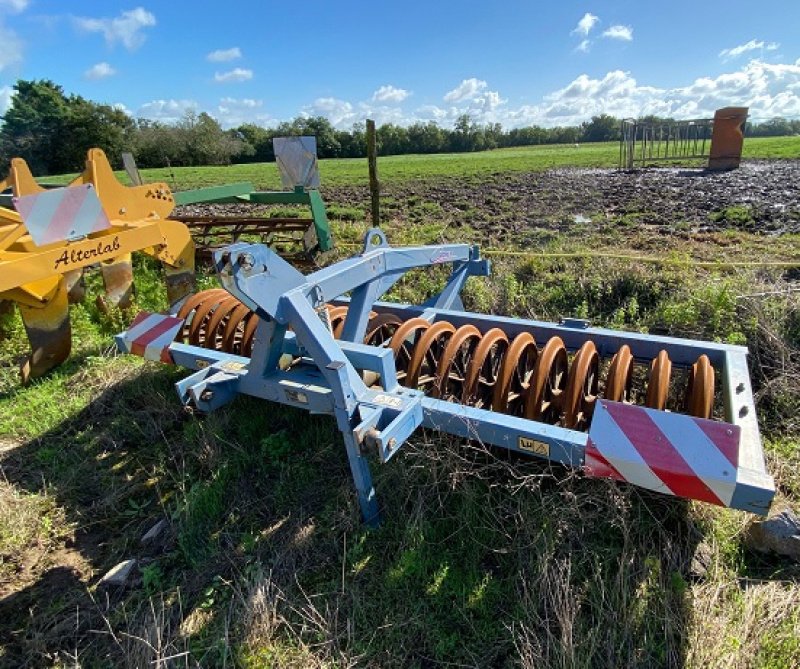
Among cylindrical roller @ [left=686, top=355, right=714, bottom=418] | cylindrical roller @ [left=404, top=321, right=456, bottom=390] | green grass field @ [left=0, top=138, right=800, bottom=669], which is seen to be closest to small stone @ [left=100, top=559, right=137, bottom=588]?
green grass field @ [left=0, top=138, right=800, bottom=669]

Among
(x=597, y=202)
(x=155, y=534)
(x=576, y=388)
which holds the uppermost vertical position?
(x=576, y=388)

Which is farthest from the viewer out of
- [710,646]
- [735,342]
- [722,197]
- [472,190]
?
[472,190]

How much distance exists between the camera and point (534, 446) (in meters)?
2.43

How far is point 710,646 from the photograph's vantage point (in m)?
2.10

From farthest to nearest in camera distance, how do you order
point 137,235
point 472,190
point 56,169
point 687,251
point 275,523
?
point 56,169 → point 472,190 → point 687,251 → point 137,235 → point 275,523

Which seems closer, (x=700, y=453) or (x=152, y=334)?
(x=700, y=453)

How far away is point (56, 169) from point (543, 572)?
199 ft

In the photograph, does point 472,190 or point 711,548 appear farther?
point 472,190

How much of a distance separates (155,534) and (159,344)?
1.29 metres

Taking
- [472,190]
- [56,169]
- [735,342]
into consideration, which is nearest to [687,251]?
[735,342]

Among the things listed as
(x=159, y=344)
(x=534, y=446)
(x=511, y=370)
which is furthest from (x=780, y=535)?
(x=159, y=344)

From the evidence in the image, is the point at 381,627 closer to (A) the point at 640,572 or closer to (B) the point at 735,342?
(A) the point at 640,572

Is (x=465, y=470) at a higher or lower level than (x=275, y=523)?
higher

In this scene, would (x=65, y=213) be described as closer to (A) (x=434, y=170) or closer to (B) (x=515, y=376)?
(B) (x=515, y=376)
